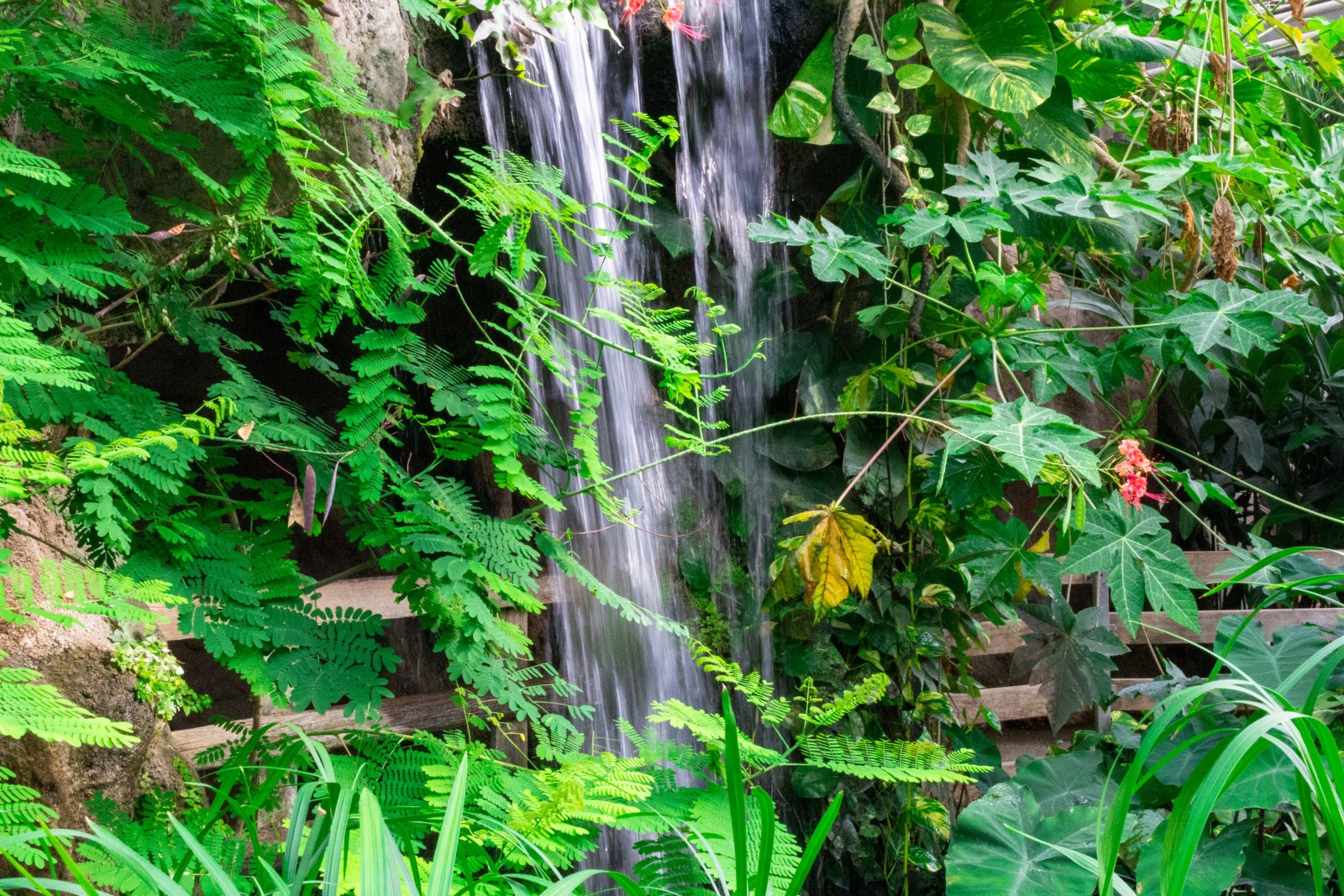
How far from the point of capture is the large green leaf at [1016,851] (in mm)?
1741

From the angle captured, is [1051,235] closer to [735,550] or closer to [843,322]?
[843,322]

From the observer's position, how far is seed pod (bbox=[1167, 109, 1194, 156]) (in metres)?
2.82

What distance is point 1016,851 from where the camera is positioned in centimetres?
184

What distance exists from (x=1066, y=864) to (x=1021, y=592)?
1.14 meters

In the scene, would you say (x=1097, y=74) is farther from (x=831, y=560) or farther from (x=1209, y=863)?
(x=1209, y=863)

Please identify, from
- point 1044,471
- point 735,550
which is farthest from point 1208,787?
point 735,550

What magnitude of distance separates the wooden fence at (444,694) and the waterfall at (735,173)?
3.27 feet

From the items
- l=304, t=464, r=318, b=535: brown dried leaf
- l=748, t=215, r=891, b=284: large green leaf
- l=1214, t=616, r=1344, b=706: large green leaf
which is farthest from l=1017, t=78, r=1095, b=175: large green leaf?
l=304, t=464, r=318, b=535: brown dried leaf

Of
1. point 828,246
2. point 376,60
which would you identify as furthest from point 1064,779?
point 376,60

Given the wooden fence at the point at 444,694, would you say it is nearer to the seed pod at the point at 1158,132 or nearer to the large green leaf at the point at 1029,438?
the large green leaf at the point at 1029,438

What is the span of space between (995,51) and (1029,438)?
4.16 feet

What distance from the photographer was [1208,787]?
2.93 feet

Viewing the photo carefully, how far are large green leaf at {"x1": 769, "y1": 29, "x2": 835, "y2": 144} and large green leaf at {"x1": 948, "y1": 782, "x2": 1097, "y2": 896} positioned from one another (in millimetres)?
1968

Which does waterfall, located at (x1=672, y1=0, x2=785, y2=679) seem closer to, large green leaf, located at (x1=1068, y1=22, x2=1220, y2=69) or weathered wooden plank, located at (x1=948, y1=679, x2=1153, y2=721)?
large green leaf, located at (x1=1068, y1=22, x2=1220, y2=69)
